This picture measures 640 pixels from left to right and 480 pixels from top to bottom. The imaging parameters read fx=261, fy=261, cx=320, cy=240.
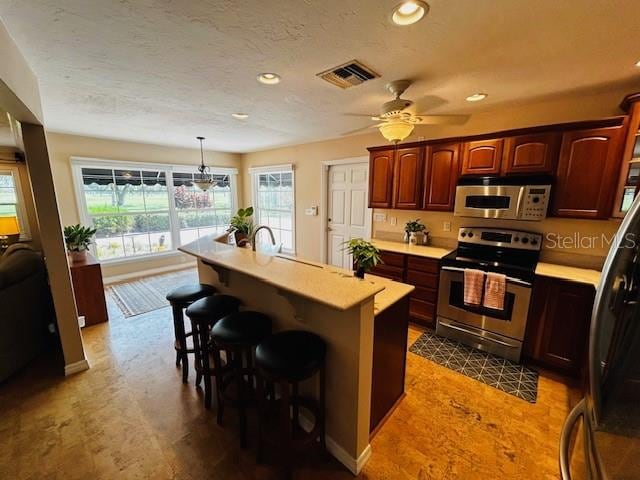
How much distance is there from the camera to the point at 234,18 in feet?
4.46

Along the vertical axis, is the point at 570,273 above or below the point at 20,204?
below

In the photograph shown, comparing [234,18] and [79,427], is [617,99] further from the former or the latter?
[79,427]

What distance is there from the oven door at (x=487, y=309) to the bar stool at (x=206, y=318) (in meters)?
2.18

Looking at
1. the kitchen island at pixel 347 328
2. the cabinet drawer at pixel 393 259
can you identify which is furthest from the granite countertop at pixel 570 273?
the kitchen island at pixel 347 328

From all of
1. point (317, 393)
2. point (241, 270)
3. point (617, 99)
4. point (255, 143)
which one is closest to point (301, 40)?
point (241, 270)

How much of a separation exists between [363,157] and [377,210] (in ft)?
2.84

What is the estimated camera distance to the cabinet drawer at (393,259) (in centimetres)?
320

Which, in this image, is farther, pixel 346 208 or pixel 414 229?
pixel 346 208

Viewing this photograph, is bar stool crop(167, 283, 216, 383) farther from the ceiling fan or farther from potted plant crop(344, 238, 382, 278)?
the ceiling fan

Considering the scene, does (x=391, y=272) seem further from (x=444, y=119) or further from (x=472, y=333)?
(x=444, y=119)

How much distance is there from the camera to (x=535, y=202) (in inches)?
99.1

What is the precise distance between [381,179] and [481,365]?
240cm

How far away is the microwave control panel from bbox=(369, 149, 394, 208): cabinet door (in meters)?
1.43

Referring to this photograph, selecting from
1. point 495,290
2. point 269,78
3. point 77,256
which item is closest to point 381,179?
point 495,290
